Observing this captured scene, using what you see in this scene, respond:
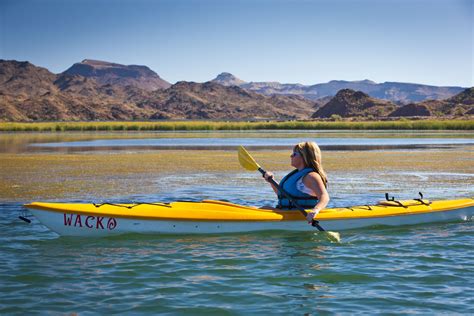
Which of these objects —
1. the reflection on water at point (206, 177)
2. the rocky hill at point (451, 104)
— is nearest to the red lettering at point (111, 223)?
the reflection on water at point (206, 177)

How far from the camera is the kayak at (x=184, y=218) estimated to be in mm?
8109

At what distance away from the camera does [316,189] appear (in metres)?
8.29

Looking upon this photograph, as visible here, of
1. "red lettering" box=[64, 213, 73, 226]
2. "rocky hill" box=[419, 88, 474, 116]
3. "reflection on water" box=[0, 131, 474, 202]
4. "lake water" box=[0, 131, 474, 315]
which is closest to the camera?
"lake water" box=[0, 131, 474, 315]

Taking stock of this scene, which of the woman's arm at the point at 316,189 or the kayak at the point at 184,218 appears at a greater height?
the woman's arm at the point at 316,189

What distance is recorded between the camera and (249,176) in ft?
55.8

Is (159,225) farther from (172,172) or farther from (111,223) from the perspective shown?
(172,172)

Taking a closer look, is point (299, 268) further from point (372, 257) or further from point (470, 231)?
point (470, 231)

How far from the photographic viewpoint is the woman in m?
8.23

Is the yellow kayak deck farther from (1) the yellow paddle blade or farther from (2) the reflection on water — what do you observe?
(2) the reflection on water

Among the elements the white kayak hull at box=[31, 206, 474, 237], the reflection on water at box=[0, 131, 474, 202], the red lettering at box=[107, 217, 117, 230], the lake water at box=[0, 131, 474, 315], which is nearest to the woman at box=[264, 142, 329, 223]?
the white kayak hull at box=[31, 206, 474, 237]

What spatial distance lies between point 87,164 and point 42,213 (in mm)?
12718

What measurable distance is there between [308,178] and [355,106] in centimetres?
14552

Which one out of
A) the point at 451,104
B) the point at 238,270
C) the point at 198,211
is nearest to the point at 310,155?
the point at 198,211

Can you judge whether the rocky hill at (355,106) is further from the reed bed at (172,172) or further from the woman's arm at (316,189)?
the woman's arm at (316,189)
